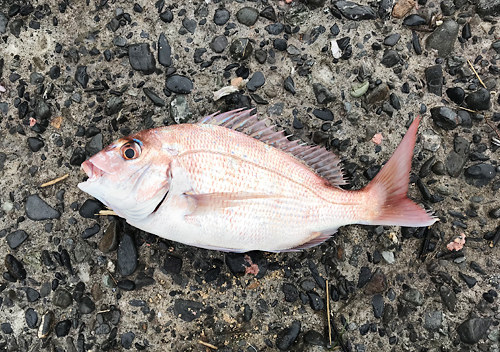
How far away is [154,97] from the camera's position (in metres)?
2.56

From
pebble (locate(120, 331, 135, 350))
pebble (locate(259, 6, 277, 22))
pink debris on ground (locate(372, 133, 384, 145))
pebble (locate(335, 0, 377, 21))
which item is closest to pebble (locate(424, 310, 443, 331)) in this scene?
pink debris on ground (locate(372, 133, 384, 145))

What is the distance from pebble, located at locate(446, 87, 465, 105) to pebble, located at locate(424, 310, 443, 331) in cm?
164

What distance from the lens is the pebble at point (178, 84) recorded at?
257 cm

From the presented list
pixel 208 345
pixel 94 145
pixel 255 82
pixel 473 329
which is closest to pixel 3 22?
pixel 94 145

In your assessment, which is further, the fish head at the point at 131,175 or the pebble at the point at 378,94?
the pebble at the point at 378,94

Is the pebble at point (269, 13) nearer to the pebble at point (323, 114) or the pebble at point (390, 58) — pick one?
the pebble at point (323, 114)

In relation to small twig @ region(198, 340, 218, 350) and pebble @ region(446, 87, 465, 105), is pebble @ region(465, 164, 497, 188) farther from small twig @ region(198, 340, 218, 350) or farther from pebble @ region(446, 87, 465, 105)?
small twig @ region(198, 340, 218, 350)

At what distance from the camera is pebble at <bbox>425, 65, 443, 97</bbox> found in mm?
2590

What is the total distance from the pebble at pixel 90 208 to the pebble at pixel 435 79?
2.74 metres

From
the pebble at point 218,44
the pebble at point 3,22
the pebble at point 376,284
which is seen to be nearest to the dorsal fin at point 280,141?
the pebble at point 218,44

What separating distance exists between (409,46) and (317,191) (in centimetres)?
146

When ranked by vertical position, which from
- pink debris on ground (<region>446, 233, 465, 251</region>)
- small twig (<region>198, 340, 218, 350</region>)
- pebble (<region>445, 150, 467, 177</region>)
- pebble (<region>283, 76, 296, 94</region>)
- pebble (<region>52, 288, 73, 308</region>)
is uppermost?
pebble (<region>283, 76, 296, 94</region>)

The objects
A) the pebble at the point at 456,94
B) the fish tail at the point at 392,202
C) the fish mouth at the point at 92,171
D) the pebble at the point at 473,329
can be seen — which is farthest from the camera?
the pebble at the point at 456,94

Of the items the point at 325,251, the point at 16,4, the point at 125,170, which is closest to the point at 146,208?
the point at 125,170
